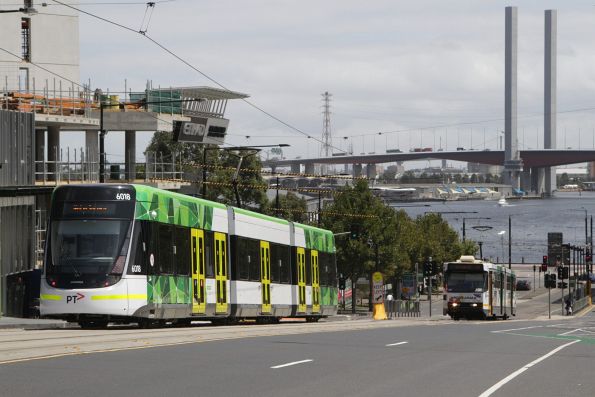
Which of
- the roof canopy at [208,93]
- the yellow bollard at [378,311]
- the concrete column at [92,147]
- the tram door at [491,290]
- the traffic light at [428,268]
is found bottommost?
the yellow bollard at [378,311]

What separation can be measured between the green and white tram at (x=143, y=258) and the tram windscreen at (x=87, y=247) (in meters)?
0.02

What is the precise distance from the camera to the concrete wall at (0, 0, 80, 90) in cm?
7550

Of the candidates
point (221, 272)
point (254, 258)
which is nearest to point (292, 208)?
point (254, 258)

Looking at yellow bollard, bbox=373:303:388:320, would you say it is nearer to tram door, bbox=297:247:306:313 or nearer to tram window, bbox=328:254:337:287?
tram window, bbox=328:254:337:287

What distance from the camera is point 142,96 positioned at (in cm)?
8600

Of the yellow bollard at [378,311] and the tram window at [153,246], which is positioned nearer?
the tram window at [153,246]

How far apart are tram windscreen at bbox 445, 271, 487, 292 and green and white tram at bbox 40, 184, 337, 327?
2570 centimetres

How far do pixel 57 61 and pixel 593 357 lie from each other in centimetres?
6072

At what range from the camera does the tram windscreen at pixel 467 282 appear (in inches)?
2419

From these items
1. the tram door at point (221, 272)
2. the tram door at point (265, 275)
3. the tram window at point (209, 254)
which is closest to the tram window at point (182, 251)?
the tram window at point (209, 254)

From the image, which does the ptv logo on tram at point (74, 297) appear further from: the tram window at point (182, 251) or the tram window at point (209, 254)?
the tram window at point (209, 254)

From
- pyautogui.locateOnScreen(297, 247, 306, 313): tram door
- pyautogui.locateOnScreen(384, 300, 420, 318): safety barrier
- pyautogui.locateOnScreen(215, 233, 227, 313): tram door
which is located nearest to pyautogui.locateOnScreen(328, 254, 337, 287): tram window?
pyautogui.locateOnScreen(297, 247, 306, 313): tram door

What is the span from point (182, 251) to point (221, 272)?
11.6 ft

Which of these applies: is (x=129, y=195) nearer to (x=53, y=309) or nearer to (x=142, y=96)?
(x=53, y=309)
